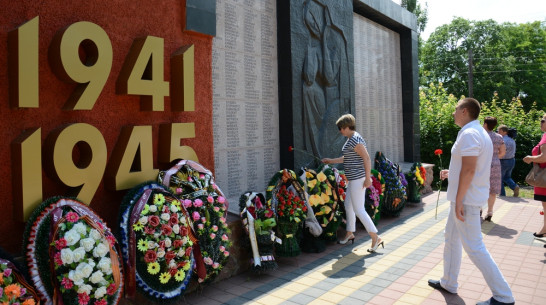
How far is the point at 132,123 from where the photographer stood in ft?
13.5

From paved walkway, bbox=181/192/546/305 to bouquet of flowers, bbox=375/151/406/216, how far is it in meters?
0.80

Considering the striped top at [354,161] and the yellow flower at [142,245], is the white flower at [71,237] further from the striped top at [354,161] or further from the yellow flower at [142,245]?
the striped top at [354,161]

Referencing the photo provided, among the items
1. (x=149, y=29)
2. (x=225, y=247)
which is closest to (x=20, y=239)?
(x=225, y=247)

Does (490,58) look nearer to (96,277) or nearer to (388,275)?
(388,275)

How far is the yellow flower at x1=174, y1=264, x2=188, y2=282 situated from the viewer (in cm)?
360

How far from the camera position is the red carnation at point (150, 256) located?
342cm

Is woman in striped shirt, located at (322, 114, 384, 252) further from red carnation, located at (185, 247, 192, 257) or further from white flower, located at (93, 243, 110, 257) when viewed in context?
white flower, located at (93, 243, 110, 257)

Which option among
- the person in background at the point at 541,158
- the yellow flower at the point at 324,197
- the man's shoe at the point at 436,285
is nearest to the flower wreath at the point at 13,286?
the man's shoe at the point at 436,285

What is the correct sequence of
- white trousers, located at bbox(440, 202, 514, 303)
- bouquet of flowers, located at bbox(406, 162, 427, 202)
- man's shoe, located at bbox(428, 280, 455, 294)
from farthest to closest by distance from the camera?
bouquet of flowers, located at bbox(406, 162, 427, 202)
man's shoe, located at bbox(428, 280, 455, 294)
white trousers, located at bbox(440, 202, 514, 303)

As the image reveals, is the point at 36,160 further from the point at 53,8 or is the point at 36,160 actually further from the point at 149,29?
the point at 149,29

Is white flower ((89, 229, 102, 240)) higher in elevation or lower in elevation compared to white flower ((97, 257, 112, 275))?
higher

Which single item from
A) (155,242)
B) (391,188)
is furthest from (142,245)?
(391,188)

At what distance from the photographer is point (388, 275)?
14.8 feet

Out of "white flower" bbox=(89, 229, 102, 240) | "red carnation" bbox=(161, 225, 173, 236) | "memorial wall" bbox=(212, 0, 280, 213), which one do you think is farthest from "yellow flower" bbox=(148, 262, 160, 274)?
"memorial wall" bbox=(212, 0, 280, 213)
